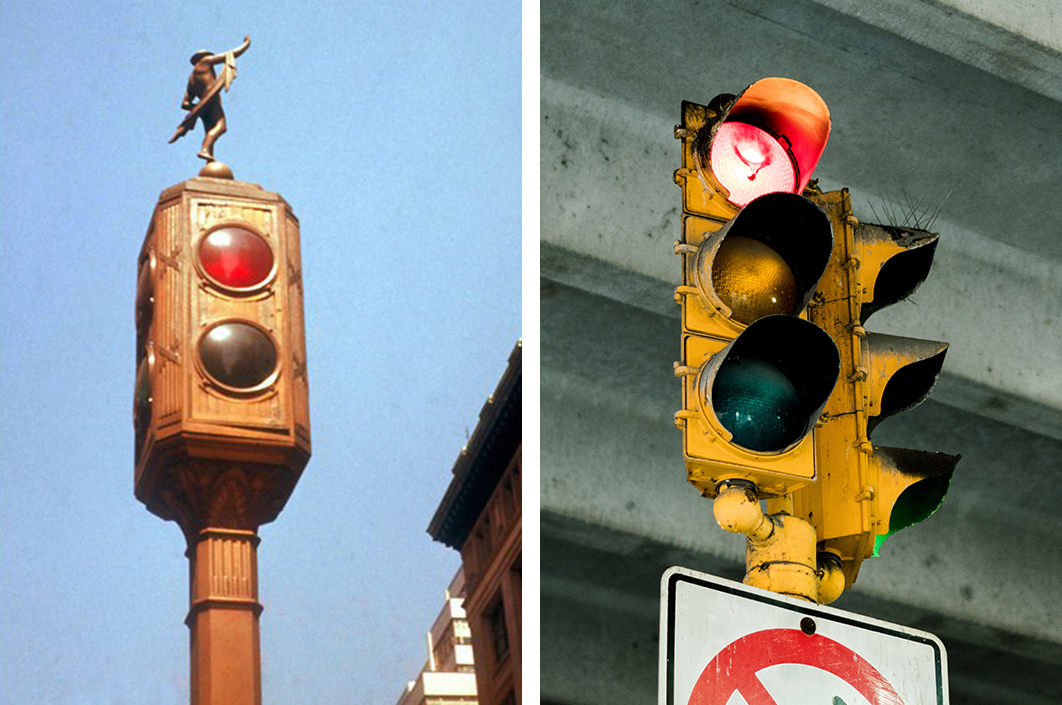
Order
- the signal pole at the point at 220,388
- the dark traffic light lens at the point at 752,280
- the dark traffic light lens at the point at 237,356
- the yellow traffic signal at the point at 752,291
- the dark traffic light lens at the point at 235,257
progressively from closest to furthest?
the yellow traffic signal at the point at 752,291 < the dark traffic light lens at the point at 752,280 < the signal pole at the point at 220,388 < the dark traffic light lens at the point at 237,356 < the dark traffic light lens at the point at 235,257

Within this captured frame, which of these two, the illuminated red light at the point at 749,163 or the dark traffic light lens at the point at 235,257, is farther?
the dark traffic light lens at the point at 235,257

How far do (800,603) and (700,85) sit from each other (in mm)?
3962

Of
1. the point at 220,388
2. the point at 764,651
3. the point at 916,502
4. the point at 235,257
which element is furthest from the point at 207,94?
the point at 764,651

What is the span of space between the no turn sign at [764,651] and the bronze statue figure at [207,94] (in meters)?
3.30

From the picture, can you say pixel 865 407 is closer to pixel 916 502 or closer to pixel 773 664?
pixel 916 502

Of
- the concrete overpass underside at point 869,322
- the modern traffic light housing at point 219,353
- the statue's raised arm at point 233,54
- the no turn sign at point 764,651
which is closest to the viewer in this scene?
the no turn sign at point 764,651

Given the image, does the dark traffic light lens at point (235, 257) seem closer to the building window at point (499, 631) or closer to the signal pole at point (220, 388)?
the signal pole at point (220, 388)

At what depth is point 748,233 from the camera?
3488 mm

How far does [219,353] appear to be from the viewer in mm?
5621

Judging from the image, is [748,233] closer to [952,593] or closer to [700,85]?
[700,85]

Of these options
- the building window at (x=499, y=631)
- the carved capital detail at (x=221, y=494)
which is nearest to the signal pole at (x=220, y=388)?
the carved capital detail at (x=221, y=494)

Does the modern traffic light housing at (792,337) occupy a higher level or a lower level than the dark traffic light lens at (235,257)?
lower

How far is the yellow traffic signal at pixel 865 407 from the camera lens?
345 cm

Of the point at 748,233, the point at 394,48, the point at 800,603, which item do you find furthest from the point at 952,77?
the point at 800,603
